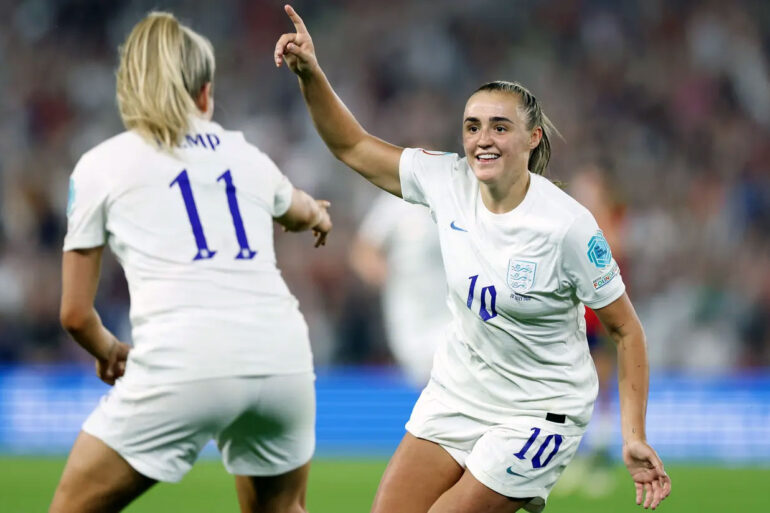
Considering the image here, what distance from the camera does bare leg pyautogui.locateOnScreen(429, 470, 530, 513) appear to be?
4.31 m

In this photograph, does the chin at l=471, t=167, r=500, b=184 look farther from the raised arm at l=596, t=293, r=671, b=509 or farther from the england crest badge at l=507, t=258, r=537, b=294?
the raised arm at l=596, t=293, r=671, b=509

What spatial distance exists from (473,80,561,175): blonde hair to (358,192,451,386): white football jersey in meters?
4.94

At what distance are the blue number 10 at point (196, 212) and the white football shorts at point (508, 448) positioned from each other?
3.47ft

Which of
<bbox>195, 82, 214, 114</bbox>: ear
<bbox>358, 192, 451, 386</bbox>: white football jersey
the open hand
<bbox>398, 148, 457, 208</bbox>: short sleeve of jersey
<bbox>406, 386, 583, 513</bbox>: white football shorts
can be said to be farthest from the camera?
<bbox>358, 192, 451, 386</bbox>: white football jersey

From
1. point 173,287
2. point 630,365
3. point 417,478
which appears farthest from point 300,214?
point 630,365

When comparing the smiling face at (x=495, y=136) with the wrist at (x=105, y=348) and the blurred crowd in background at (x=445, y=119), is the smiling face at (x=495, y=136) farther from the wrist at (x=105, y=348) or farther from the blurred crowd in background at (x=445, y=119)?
the blurred crowd in background at (x=445, y=119)

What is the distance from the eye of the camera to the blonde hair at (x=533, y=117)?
4.47m

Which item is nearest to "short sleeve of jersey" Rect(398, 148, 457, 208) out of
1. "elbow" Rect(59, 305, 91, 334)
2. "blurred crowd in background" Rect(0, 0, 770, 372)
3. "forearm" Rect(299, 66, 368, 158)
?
"forearm" Rect(299, 66, 368, 158)

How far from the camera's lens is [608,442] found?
9.45 m

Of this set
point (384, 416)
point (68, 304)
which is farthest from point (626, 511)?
point (68, 304)

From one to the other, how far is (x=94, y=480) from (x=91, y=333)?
520 mm

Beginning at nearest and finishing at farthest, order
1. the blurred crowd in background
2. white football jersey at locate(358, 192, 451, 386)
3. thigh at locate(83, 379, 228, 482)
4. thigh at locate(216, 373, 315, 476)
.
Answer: thigh at locate(83, 379, 228, 482) < thigh at locate(216, 373, 315, 476) < white football jersey at locate(358, 192, 451, 386) < the blurred crowd in background

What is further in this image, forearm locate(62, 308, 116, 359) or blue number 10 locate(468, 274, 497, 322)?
blue number 10 locate(468, 274, 497, 322)

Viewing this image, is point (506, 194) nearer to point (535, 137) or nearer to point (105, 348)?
point (535, 137)
